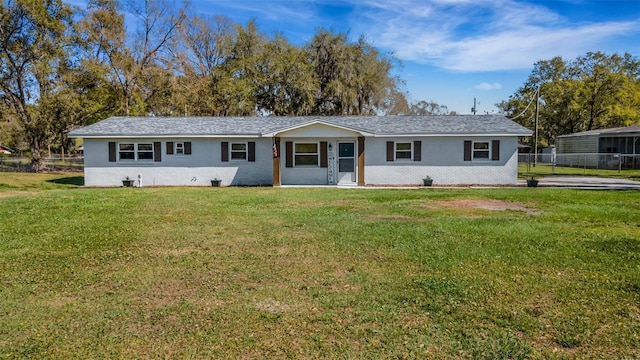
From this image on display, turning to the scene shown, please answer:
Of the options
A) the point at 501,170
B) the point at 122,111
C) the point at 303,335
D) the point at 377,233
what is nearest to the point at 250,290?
the point at 303,335

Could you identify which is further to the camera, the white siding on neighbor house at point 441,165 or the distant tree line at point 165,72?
the distant tree line at point 165,72

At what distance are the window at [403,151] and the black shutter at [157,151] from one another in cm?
1173

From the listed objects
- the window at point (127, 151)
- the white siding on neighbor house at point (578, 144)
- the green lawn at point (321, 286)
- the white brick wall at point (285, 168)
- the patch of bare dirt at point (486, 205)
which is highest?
the white siding on neighbor house at point (578, 144)

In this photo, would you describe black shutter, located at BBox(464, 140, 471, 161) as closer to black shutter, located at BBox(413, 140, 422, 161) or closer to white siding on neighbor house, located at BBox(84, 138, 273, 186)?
black shutter, located at BBox(413, 140, 422, 161)

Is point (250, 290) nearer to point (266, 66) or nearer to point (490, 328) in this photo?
point (490, 328)

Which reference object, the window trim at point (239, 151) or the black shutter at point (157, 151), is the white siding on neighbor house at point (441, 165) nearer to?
the window trim at point (239, 151)

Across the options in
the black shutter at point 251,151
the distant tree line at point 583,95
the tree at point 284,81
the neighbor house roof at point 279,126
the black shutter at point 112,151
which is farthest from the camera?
the distant tree line at point 583,95

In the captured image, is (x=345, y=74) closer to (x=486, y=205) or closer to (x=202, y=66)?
(x=202, y=66)

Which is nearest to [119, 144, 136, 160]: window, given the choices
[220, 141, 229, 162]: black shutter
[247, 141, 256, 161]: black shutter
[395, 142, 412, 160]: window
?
[220, 141, 229, 162]: black shutter

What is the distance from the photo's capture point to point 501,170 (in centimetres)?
2062

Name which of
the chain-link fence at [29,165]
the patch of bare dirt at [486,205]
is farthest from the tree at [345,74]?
the patch of bare dirt at [486,205]

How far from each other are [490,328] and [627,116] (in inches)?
1974

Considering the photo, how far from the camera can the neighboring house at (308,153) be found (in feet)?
67.1

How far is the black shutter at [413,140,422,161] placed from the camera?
2073cm
